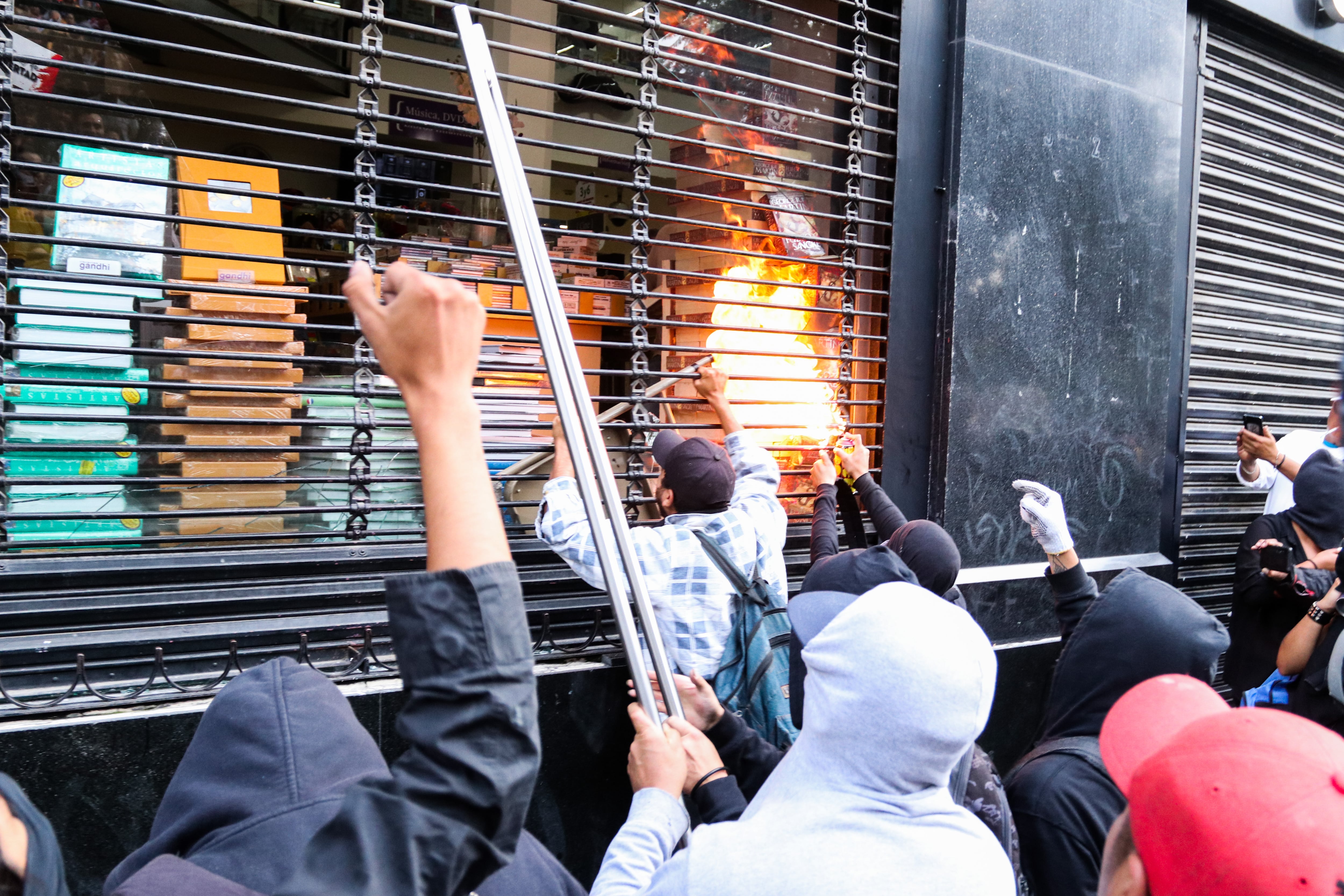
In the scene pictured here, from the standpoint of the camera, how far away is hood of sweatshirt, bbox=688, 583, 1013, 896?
4.74ft

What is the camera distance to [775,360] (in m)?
4.64

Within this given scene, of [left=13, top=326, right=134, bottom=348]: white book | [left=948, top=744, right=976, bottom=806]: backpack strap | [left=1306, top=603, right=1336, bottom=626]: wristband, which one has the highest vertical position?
[left=13, top=326, right=134, bottom=348]: white book

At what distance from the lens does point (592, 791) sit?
364 cm

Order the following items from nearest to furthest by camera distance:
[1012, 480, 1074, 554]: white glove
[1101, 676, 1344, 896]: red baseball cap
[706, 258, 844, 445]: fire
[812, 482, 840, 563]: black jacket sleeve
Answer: [1101, 676, 1344, 896]: red baseball cap, [1012, 480, 1074, 554]: white glove, [812, 482, 840, 563]: black jacket sleeve, [706, 258, 844, 445]: fire

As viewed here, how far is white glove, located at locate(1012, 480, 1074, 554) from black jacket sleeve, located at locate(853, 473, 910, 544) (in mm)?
534

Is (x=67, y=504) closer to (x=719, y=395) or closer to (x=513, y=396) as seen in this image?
(x=513, y=396)

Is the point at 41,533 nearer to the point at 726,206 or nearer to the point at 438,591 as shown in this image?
the point at 438,591

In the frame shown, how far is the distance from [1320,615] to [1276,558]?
71 cm

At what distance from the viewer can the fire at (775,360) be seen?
4484 millimetres

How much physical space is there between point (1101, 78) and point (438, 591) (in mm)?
5250

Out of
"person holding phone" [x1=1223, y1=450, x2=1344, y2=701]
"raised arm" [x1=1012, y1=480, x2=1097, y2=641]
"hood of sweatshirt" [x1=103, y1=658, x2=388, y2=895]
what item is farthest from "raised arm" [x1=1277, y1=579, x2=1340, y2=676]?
"hood of sweatshirt" [x1=103, y1=658, x2=388, y2=895]

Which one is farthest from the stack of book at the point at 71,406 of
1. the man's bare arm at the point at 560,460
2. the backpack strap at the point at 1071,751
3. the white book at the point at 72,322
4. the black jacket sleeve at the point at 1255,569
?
the black jacket sleeve at the point at 1255,569

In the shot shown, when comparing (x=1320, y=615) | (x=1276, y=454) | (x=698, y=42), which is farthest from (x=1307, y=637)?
(x=698, y=42)

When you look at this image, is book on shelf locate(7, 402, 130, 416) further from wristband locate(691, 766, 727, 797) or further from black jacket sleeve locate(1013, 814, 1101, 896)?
black jacket sleeve locate(1013, 814, 1101, 896)
